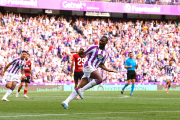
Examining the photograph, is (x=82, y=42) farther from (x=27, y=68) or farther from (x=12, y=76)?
(x=12, y=76)

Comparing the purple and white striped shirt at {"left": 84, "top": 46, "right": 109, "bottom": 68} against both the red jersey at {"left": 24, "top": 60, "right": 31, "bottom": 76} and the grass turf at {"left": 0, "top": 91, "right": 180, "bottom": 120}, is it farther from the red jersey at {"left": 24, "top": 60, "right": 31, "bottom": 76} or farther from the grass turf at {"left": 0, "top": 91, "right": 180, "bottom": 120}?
the red jersey at {"left": 24, "top": 60, "right": 31, "bottom": 76}

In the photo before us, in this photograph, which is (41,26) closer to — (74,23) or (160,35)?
(74,23)

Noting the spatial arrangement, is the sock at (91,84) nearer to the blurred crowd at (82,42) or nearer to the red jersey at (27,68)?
the red jersey at (27,68)

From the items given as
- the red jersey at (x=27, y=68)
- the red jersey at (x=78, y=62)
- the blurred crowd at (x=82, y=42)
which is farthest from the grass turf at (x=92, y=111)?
the blurred crowd at (x=82, y=42)

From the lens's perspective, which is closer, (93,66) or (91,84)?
(91,84)

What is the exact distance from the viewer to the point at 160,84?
33.9 m

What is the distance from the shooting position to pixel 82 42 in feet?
117

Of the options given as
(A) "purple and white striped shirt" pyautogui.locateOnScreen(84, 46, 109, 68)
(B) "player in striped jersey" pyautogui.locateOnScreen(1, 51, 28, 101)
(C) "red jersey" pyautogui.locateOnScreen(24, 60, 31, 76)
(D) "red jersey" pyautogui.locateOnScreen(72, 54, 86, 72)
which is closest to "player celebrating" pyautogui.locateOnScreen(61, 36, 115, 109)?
(A) "purple and white striped shirt" pyautogui.locateOnScreen(84, 46, 109, 68)

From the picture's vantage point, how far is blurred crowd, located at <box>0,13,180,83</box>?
30.6 m

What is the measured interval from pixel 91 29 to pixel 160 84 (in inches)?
365

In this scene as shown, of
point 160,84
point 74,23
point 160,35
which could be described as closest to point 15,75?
point 160,84

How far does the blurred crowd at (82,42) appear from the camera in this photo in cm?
3056

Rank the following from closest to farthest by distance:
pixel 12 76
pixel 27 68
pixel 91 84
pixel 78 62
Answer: pixel 91 84, pixel 12 76, pixel 78 62, pixel 27 68

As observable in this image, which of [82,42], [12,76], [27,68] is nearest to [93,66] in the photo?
[12,76]
